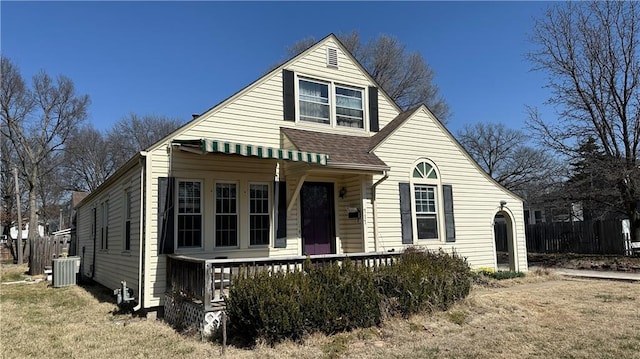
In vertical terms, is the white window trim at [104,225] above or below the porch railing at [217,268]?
above

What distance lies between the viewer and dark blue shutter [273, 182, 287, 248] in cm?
988

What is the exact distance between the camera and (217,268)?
6910mm

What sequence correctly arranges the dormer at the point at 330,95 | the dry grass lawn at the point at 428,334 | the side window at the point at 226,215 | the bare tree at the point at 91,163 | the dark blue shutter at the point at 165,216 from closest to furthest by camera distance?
1. the dry grass lawn at the point at 428,334
2. the dark blue shutter at the point at 165,216
3. the side window at the point at 226,215
4. the dormer at the point at 330,95
5. the bare tree at the point at 91,163

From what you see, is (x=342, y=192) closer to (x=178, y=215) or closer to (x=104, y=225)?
(x=178, y=215)

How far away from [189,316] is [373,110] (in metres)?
7.51

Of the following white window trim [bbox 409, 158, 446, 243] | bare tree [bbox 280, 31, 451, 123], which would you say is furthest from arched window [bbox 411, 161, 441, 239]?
bare tree [bbox 280, 31, 451, 123]

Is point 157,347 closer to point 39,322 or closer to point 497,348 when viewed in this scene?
point 39,322

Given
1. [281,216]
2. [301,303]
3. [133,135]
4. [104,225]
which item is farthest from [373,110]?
[133,135]

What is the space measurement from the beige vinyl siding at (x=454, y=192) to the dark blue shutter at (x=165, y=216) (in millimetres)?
4997

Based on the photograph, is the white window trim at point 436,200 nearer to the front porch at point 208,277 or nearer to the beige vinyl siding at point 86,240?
the front porch at point 208,277

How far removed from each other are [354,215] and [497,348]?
5.41 m

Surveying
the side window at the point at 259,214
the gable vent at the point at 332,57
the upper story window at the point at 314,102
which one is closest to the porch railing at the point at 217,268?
the side window at the point at 259,214

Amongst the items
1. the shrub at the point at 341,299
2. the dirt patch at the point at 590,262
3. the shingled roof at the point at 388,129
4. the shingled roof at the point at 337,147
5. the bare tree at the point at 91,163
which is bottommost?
the dirt patch at the point at 590,262

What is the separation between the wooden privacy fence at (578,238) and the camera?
19.5m
